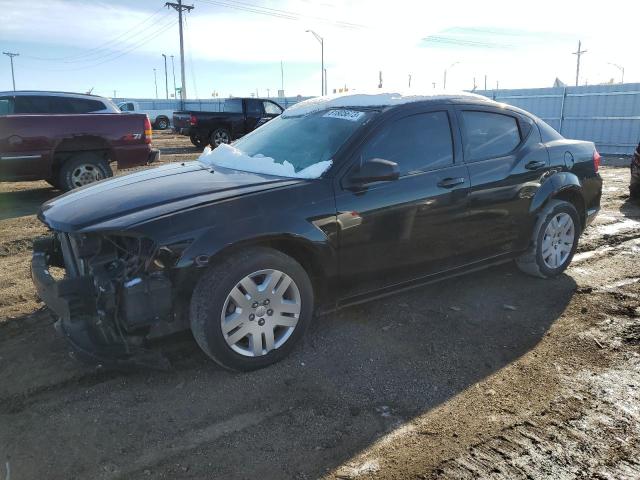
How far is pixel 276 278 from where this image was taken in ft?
10.5

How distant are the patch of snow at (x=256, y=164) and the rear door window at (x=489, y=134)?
1.37 m

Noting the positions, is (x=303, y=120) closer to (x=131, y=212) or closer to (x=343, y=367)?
(x=131, y=212)

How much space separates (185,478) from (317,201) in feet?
5.84

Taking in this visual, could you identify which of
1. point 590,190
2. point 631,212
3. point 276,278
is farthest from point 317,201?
point 631,212

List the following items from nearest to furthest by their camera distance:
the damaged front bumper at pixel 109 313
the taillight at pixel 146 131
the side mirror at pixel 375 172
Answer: the damaged front bumper at pixel 109 313
the side mirror at pixel 375 172
the taillight at pixel 146 131

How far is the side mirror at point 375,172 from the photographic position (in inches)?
135

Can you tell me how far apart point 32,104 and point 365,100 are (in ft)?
26.6

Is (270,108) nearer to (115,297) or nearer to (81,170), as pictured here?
(81,170)

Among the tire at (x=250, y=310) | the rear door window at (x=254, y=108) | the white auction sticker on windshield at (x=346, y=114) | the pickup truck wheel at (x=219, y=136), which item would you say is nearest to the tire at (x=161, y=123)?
the rear door window at (x=254, y=108)

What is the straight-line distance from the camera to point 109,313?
2918 millimetres

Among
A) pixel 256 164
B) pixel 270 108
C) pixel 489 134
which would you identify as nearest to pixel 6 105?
pixel 256 164

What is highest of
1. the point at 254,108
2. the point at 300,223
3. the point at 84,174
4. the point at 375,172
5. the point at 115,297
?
the point at 254,108

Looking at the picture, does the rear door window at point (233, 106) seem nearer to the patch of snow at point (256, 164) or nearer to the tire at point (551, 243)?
the patch of snow at point (256, 164)

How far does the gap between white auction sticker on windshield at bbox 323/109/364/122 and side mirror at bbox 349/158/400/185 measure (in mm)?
524
